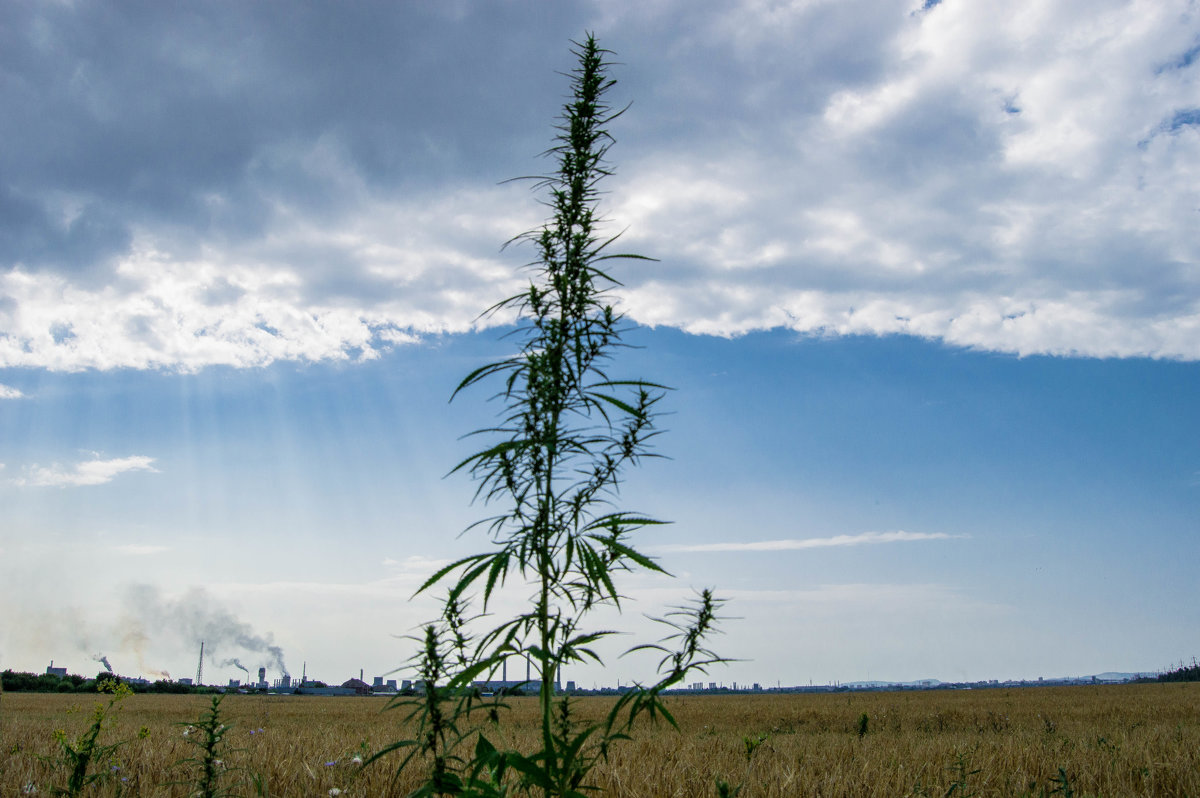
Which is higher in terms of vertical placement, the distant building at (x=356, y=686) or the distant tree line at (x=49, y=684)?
the distant tree line at (x=49, y=684)

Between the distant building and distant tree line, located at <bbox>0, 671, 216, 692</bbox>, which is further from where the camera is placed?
the distant building

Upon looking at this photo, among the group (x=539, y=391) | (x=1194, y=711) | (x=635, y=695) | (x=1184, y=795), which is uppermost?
(x=539, y=391)

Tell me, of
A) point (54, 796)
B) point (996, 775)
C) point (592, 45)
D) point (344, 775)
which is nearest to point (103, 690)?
point (54, 796)

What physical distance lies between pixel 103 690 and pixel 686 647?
5.51 m

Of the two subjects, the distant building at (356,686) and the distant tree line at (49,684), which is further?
the distant building at (356,686)

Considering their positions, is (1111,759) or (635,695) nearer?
(635,695)

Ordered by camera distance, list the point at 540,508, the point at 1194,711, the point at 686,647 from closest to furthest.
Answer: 1. the point at 540,508
2. the point at 686,647
3. the point at 1194,711

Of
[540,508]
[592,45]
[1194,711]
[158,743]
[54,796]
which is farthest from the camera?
[1194,711]

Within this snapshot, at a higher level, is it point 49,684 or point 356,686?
point 49,684

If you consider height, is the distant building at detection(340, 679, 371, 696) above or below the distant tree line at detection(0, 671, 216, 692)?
below

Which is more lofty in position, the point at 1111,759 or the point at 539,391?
the point at 539,391

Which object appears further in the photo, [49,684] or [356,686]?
[356,686]

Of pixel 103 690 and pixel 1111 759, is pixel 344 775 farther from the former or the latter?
pixel 1111 759

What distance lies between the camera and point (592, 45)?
2.94 meters
